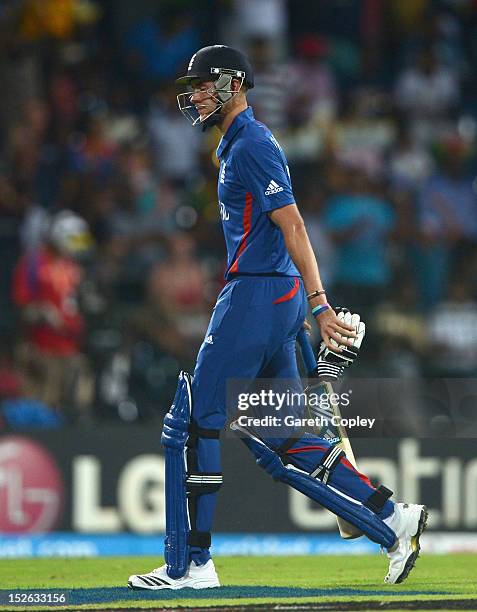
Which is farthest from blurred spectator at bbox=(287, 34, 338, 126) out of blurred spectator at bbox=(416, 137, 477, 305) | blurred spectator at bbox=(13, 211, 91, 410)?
blurred spectator at bbox=(13, 211, 91, 410)

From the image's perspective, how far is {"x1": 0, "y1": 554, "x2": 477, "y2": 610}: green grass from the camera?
5957 millimetres

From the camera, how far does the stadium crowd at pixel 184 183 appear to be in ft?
36.1

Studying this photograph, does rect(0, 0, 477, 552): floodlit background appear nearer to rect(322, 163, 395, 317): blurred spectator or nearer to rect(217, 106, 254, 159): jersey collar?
rect(322, 163, 395, 317): blurred spectator

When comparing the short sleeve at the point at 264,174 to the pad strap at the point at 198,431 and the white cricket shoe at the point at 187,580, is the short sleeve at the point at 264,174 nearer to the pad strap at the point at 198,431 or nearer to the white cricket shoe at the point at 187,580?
the pad strap at the point at 198,431

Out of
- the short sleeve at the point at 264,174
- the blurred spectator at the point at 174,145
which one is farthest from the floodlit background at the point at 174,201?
the short sleeve at the point at 264,174

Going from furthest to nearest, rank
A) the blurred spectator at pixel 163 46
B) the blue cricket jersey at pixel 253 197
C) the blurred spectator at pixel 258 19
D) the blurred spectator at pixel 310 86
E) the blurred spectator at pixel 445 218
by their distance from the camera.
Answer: the blurred spectator at pixel 163 46 → the blurred spectator at pixel 310 86 → the blurred spectator at pixel 258 19 → the blurred spectator at pixel 445 218 → the blue cricket jersey at pixel 253 197

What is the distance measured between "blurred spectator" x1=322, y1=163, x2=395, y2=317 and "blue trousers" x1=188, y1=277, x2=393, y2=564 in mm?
5330

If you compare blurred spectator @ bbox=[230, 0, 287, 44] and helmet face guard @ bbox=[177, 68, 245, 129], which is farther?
blurred spectator @ bbox=[230, 0, 287, 44]

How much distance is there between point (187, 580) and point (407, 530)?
3.12 ft

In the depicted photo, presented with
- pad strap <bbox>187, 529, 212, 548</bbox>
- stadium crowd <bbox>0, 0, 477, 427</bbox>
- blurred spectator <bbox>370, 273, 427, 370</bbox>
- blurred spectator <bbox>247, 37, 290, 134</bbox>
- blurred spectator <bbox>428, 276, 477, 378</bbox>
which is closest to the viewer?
pad strap <bbox>187, 529, 212, 548</bbox>

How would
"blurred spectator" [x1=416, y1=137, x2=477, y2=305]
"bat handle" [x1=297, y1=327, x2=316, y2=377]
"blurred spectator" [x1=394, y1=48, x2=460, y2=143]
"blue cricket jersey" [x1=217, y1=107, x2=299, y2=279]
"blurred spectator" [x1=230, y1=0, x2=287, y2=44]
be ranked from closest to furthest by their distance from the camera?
1. "blue cricket jersey" [x1=217, y1=107, x2=299, y2=279]
2. "bat handle" [x1=297, y1=327, x2=316, y2=377]
3. "blurred spectator" [x1=416, y1=137, x2=477, y2=305]
4. "blurred spectator" [x1=230, y1=0, x2=287, y2=44]
5. "blurred spectator" [x1=394, y1=48, x2=460, y2=143]

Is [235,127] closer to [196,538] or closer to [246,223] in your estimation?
[246,223]

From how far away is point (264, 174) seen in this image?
606 cm

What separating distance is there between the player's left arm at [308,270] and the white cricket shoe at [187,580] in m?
1.10
